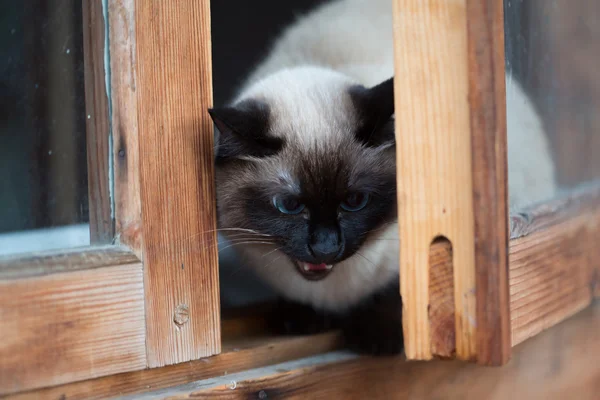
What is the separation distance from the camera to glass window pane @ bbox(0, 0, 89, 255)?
143 cm

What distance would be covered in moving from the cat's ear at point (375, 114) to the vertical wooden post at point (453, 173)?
0.57 m

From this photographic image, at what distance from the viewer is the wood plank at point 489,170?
3.97 feet

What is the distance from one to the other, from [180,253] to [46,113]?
1.46ft

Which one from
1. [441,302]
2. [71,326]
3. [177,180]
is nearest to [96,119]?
[177,180]

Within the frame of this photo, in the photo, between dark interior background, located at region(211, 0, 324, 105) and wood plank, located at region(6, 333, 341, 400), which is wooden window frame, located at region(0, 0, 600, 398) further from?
dark interior background, located at region(211, 0, 324, 105)

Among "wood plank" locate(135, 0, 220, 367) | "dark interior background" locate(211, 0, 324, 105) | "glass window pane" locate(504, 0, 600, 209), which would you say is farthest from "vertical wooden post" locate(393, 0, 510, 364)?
"dark interior background" locate(211, 0, 324, 105)

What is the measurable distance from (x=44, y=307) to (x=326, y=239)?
0.77 metres

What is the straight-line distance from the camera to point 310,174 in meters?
1.88

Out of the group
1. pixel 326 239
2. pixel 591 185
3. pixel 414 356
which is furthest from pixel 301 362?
pixel 591 185

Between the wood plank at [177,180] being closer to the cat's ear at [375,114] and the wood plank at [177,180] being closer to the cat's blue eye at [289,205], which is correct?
the cat's blue eye at [289,205]

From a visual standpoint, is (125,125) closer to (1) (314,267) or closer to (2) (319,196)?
(2) (319,196)

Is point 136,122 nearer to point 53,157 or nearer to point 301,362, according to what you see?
point 53,157

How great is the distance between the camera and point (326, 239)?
5.95ft

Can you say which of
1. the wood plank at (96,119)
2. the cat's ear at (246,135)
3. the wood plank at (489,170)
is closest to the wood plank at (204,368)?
the wood plank at (96,119)
